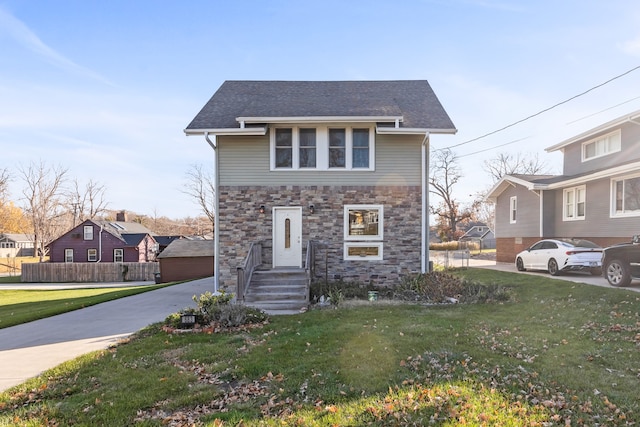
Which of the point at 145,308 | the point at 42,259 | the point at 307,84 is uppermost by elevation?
the point at 307,84

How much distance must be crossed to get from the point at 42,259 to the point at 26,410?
4872 cm

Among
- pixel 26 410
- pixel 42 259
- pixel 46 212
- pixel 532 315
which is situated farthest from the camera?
pixel 46 212

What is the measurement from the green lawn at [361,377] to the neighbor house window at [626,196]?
837 centimetres

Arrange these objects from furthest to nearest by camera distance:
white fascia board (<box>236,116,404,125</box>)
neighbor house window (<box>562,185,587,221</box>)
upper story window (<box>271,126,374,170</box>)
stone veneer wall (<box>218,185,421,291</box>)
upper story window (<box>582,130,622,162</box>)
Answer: upper story window (<box>582,130,622,162</box>), neighbor house window (<box>562,185,587,221</box>), upper story window (<box>271,126,374,170</box>), stone veneer wall (<box>218,185,421,291</box>), white fascia board (<box>236,116,404,125</box>)

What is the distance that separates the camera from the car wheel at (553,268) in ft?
43.7

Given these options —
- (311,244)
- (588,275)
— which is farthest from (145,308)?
(588,275)

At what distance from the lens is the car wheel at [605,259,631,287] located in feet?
31.7

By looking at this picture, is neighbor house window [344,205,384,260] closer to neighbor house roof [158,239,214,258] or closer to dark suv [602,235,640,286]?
dark suv [602,235,640,286]

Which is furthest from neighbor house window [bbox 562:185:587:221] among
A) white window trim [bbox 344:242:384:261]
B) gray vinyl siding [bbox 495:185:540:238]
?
white window trim [bbox 344:242:384:261]

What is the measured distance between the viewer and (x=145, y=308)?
32.3ft

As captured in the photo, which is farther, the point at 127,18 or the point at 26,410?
the point at 127,18

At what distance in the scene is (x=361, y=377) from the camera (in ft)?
14.3

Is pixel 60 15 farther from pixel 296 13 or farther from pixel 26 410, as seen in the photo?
pixel 26 410

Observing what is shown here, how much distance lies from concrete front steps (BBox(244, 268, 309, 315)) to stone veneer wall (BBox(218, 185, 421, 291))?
99cm
